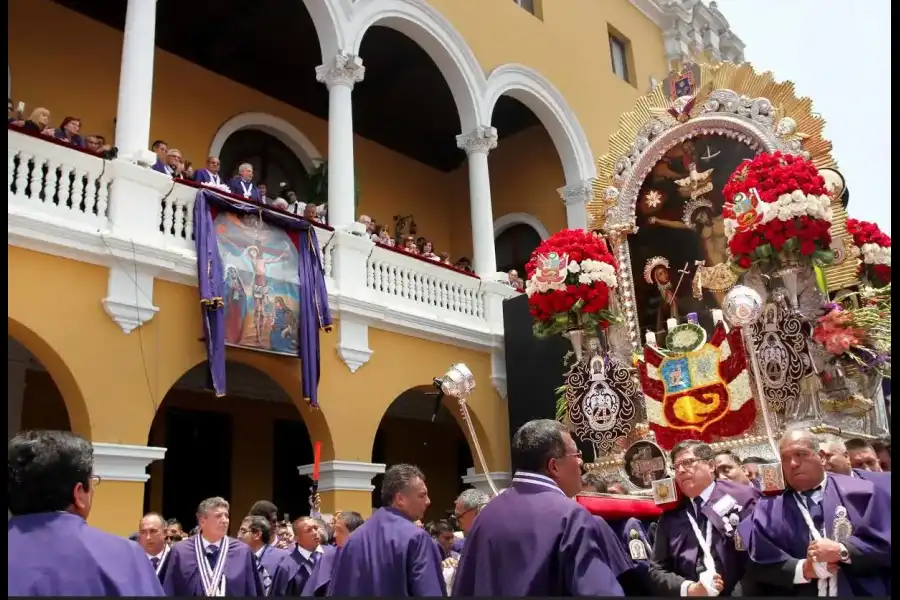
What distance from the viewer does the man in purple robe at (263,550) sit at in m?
6.29

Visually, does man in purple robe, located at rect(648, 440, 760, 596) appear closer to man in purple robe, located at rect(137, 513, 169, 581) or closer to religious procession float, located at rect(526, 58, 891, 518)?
religious procession float, located at rect(526, 58, 891, 518)

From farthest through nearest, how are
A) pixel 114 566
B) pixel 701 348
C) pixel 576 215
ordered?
pixel 576 215 < pixel 701 348 < pixel 114 566

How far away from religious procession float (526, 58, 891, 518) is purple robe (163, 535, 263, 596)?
2880 millimetres

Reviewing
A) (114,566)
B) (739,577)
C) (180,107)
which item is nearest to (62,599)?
(114,566)

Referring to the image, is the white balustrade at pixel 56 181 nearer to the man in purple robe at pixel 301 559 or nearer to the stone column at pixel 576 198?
the man in purple robe at pixel 301 559

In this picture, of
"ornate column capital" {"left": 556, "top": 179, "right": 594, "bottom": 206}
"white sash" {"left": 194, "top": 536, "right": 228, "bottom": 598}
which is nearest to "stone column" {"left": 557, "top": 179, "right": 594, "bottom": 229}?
"ornate column capital" {"left": 556, "top": 179, "right": 594, "bottom": 206}

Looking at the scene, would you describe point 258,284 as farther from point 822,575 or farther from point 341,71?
point 822,575

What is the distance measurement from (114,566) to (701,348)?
259 inches

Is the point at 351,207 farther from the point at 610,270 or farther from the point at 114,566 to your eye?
the point at 114,566

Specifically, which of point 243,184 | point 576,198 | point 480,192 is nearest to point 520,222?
point 576,198

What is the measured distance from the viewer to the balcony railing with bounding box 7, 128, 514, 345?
24.8ft

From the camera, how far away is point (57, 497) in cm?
267

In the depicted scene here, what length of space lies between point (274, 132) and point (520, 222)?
194 inches

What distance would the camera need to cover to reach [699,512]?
13.0 ft
